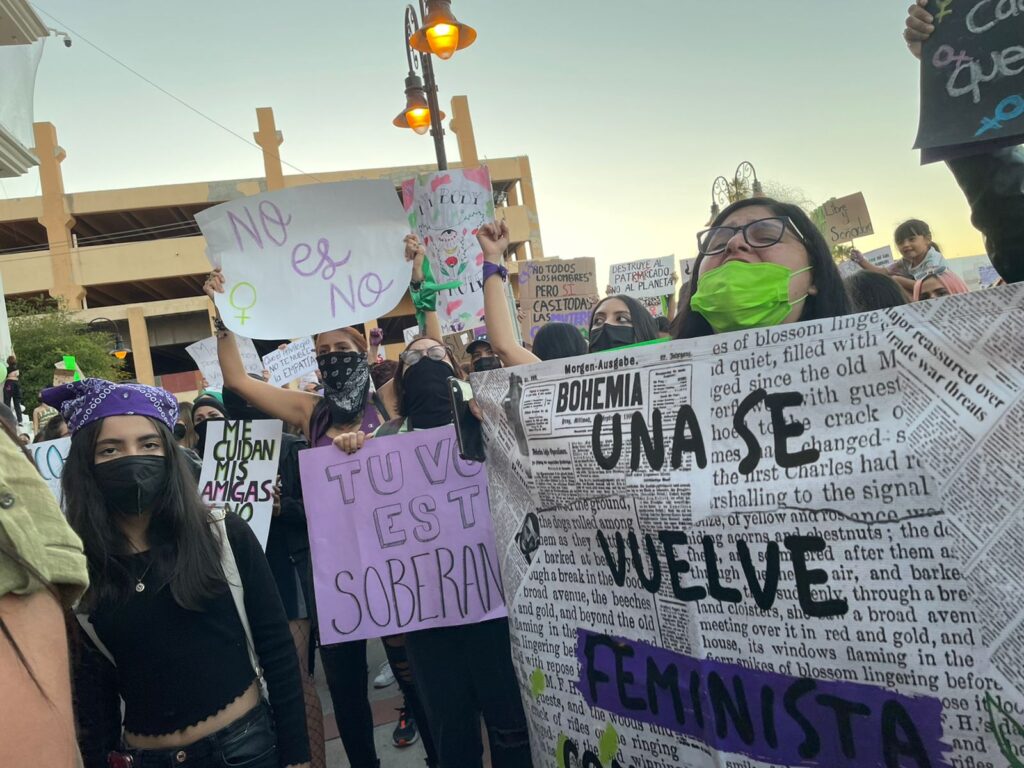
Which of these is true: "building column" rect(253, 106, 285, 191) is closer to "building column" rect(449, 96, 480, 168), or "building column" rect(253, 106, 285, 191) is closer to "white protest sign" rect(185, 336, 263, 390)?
"building column" rect(449, 96, 480, 168)

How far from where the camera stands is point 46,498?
0.92 meters

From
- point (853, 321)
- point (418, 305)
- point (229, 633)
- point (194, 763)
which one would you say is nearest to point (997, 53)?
point (853, 321)

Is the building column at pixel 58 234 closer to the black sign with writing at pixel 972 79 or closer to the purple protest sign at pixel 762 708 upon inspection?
the purple protest sign at pixel 762 708

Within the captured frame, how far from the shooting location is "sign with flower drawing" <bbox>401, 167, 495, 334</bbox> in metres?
5.37

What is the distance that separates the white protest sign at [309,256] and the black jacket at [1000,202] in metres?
2.49

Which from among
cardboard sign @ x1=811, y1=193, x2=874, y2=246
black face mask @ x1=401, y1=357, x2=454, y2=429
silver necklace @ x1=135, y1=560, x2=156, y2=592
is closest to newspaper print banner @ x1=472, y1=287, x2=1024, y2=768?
silver necklace @ x1=135, y1=560, x2=156, y2=592

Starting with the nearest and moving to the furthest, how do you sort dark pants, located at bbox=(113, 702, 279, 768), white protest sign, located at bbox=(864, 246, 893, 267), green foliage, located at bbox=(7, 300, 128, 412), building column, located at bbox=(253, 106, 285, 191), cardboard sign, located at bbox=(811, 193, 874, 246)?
dark pants, located at bbox=(113, 702, 279, 768) → cardboard sign, located at bbox=(811, 193, 874, 246) → white protest sign, located at bbox=(864, 246, 893, 267) → green foliage, located at bbox=(7, 300, 128, 412) → building column, located at bbox=(253, 106, 285, 191)

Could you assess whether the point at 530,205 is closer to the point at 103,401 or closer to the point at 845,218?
the point at 845,218

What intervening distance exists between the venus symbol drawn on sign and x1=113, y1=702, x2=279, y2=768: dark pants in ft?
6.48

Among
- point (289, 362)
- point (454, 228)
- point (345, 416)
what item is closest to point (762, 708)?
point (345, 416)

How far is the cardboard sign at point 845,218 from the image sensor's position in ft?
22.7

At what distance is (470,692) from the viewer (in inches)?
105

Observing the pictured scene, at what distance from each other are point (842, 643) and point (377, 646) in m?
4.56

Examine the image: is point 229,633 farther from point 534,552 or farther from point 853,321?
point 853,321
